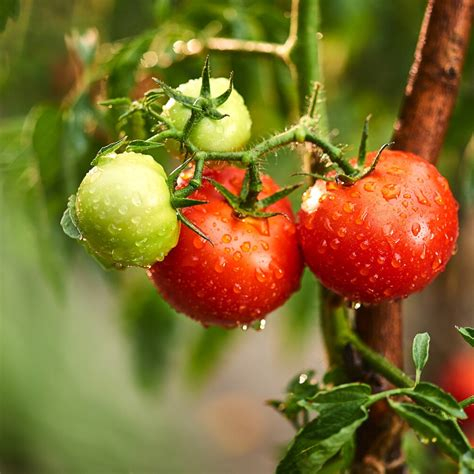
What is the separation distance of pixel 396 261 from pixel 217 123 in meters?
0.16

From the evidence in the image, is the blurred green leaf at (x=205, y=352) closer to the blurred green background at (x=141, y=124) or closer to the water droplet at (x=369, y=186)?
the blurred green background at (x=141, y=124)

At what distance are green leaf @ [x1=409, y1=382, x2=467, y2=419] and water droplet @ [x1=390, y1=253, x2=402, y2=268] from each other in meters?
0.10

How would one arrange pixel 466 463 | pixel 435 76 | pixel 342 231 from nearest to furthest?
1. pixel 466 463
2. pixel 342 231
3. pixel 435 76

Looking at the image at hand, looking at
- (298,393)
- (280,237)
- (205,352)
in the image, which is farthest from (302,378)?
(205,352)

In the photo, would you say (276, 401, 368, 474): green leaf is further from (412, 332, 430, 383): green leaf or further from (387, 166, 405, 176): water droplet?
(387, 166, 405, 176): water droplet

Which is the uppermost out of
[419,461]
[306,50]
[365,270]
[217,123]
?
[306,50]

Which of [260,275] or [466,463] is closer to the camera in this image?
[466,463]

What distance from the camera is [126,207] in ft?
1.72

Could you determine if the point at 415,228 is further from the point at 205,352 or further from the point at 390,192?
the point at 205,352

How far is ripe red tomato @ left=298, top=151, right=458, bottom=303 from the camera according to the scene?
1.94 feet

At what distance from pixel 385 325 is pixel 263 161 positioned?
0.19 meters

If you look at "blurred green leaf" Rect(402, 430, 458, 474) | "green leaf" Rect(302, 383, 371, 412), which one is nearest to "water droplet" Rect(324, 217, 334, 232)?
"green leaf" Rect(302, 383, 371, 412)

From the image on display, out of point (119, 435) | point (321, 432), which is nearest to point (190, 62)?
point (321, 432)

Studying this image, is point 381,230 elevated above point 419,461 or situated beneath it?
elevated above
